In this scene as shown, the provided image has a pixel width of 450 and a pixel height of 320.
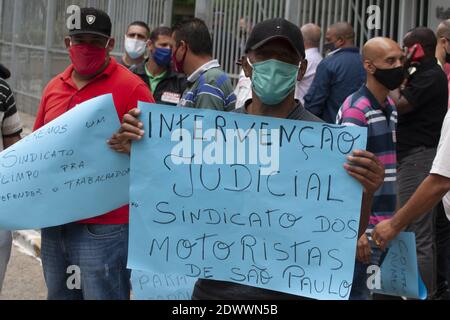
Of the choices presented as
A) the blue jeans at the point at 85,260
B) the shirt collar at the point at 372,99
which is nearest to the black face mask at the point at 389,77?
the shirt collar at the point at 372,99

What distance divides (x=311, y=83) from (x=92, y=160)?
4.44 m

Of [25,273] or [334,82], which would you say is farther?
[334,82]

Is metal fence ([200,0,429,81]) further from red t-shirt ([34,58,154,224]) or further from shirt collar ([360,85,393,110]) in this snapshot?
red t-shirt ([34,58,154,224])

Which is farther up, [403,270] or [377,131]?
[377,131]

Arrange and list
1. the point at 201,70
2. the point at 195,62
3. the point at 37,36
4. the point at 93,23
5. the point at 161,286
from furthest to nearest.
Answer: the point at 37,36 → the point at 195,62 → the point at 201,70 → the point at 161,286 → the point at 93,23

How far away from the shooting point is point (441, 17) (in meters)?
8.11

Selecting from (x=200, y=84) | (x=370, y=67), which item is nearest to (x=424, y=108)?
(x=370, y=67)

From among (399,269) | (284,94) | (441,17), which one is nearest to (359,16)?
(441,17)

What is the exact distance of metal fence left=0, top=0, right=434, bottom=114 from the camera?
8711mm

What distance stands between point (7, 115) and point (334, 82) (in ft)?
12.1

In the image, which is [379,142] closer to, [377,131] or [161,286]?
[377,131]

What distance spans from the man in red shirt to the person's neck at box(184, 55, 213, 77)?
4.41 feet

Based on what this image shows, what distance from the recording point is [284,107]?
3428 millimetres

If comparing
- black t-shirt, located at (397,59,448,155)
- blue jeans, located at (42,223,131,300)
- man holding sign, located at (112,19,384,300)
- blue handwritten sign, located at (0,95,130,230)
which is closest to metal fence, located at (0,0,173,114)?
black t-shirt, located at (397,59,448,155)
